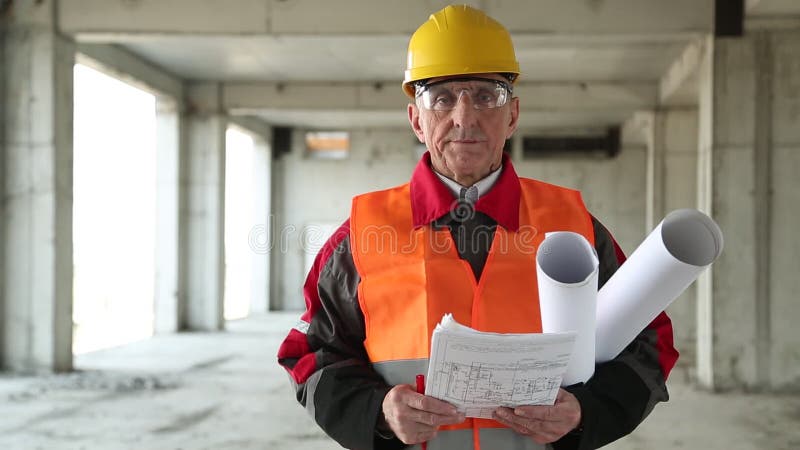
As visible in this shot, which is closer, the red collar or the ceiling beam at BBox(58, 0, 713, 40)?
the red collar

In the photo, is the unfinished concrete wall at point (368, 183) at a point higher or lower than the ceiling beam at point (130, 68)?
lower

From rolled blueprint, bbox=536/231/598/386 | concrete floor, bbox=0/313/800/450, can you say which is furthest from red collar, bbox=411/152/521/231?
concrete floor, bbox=0/313/800/450

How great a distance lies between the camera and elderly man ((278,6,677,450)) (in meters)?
1.64

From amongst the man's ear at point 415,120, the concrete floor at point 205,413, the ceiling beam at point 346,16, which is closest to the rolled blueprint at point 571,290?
the man's ear at point 415,120

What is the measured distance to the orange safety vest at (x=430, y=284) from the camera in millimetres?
1682

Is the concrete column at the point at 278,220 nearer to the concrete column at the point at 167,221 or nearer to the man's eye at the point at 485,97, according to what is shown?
the concrete column at the point at 167,221

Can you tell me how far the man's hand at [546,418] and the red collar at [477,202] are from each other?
1.49ft

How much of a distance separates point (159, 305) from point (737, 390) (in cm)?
929

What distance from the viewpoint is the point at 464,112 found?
1.76 meters

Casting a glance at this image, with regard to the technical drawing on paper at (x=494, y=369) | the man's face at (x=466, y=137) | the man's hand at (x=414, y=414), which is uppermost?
the man's face at (x=466, y=137)

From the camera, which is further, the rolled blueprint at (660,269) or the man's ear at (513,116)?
the man's ear at (513,116)

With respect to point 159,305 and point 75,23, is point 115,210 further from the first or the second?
point 75,23

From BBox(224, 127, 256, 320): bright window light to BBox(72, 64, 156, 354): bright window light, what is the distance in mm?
3968

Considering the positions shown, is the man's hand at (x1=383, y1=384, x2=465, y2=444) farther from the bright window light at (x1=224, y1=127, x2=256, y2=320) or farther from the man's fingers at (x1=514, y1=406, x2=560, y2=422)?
the bright window light at (x1=224, y1=127, x2=256, y2=320)
